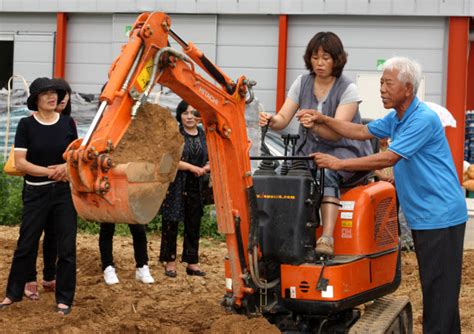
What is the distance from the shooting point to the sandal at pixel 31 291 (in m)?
6.97

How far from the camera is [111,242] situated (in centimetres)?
778

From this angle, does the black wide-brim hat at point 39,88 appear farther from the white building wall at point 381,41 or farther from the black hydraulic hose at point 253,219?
the white building wall at point 381,41

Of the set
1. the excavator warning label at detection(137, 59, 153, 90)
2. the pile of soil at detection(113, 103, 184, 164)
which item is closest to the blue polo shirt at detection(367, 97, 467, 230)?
the pile of soil at detection(113, 103, 184, 164)

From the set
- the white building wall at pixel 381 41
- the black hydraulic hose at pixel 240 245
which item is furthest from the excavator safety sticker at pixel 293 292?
the white building wall at pixel 381 41

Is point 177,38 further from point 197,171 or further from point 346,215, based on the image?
point 197,171

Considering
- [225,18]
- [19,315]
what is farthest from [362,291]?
[225,18]

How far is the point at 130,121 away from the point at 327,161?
1266mm

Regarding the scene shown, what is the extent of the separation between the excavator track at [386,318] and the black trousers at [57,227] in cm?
226

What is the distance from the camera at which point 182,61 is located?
5.01m

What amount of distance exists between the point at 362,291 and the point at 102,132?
6.74 ft

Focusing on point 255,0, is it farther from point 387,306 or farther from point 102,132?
point 102,132

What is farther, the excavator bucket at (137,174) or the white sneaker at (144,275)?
the white sneaker at (144,275)

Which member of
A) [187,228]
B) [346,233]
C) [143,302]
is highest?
[346,233]

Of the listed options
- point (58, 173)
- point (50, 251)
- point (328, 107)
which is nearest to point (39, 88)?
point (58, 173)
